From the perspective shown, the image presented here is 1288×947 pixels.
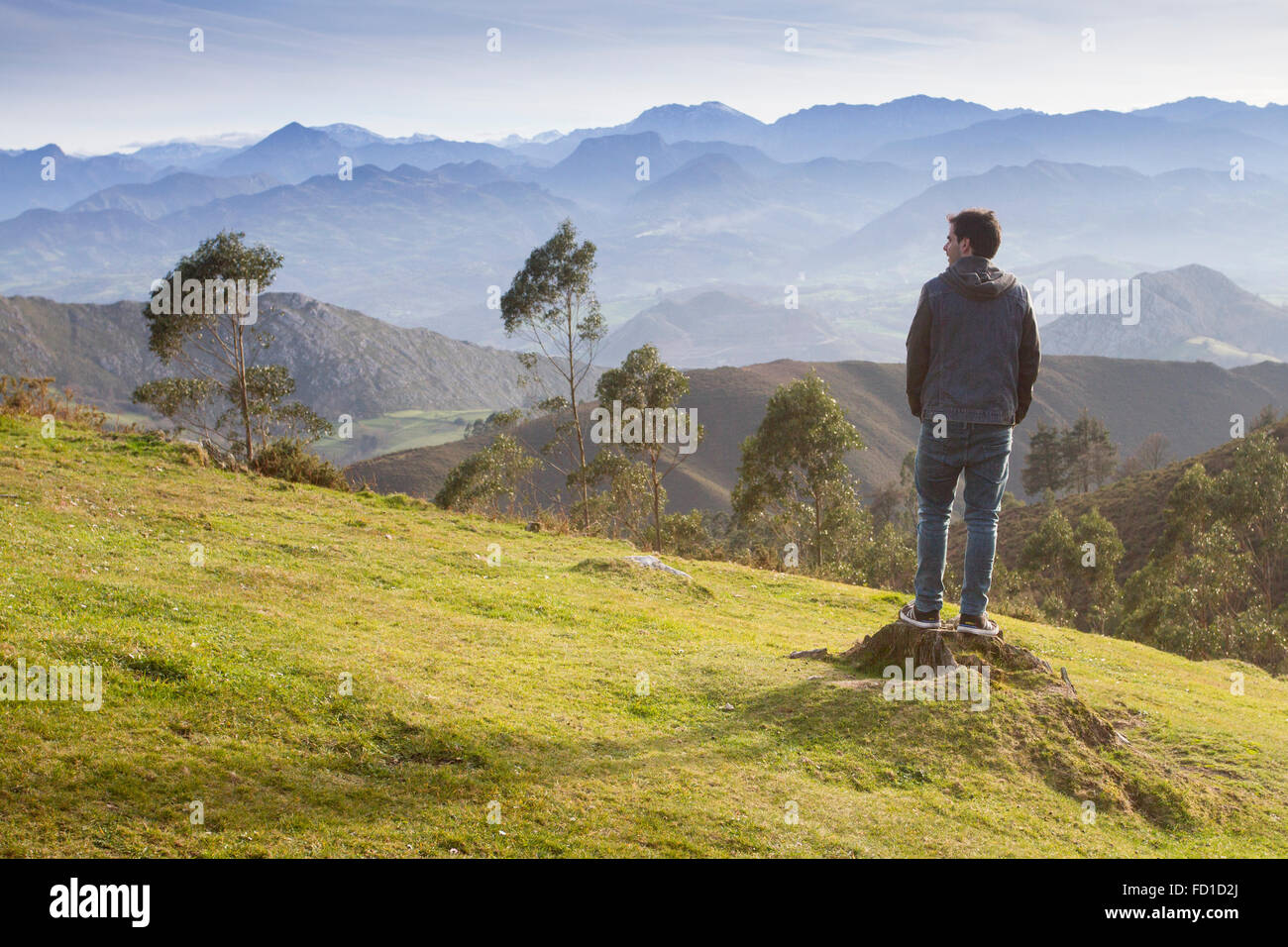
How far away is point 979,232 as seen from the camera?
23.8 feet

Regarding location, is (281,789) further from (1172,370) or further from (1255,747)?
(1172,370)

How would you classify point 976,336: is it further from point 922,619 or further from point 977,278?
point 922,619

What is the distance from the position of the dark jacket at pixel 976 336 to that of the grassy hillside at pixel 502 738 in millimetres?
2434

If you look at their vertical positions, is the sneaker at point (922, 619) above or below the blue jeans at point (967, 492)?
below

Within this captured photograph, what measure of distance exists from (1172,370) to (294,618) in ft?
685

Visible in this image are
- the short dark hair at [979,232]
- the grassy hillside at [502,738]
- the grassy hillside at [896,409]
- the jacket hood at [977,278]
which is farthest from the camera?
the grassy hillside at [896,409]

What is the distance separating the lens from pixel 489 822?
5.02 meters

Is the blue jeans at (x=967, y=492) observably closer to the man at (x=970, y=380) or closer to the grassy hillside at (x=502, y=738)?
the man at (x=970, y=380)

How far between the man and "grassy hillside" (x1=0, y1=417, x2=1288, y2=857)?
1447mm

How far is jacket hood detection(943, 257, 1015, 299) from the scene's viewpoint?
279 inches

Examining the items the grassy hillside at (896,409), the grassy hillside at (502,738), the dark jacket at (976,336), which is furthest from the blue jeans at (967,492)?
the grassy hillside at (896,409)

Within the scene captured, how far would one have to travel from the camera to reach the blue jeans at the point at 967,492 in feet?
24.0

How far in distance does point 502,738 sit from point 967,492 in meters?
4.39
